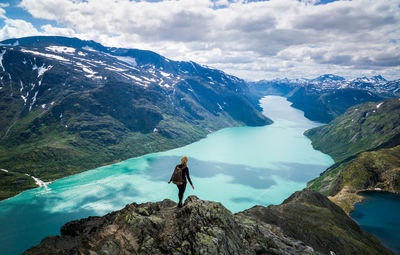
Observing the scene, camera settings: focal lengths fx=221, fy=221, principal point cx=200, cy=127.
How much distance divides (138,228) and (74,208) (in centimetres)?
18435

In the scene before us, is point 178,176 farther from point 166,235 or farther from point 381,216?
point 381,216

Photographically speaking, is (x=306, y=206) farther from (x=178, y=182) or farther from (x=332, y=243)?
(x=178, y=182)

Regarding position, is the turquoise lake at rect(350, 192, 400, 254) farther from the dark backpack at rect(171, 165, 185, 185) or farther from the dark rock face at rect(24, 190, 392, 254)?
the dark backpack at rect(171, 165, 185, 185)

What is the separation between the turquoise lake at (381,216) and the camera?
84425mm

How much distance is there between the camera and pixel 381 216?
103812 millimetres

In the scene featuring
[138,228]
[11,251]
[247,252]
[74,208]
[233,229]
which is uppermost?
[138,228]

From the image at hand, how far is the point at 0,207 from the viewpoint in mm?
179375

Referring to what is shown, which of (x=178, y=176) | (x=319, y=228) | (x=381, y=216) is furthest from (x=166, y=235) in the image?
(x=381, y=216)

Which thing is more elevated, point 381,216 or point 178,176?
point 178,176

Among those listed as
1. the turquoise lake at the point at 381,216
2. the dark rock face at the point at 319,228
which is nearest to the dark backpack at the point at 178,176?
the dark rock face at the point at 319,228

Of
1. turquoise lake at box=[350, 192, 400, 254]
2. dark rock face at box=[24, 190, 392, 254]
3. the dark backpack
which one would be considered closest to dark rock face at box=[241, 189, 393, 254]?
turquoise lake at box=[350, 192, 400, 254]

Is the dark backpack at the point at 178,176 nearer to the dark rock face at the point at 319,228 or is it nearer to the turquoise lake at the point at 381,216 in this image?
the dark rock face at the point at 319,228

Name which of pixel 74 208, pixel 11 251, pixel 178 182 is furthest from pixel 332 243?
pixel 74 208

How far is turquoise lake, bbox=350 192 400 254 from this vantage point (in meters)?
84.4
